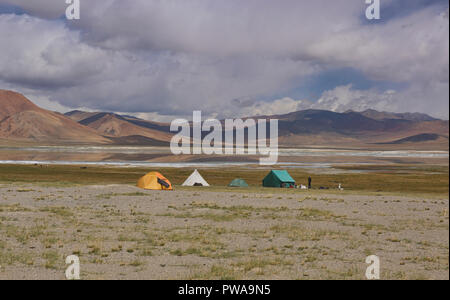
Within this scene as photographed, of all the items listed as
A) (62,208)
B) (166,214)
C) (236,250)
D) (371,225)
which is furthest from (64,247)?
(371,225)

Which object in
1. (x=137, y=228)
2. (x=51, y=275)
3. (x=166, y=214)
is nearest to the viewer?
(x=51, y=275)

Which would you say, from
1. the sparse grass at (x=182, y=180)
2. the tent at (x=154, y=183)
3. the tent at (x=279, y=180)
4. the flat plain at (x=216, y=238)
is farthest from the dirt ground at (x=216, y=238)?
the tent at (x=279, y=180)

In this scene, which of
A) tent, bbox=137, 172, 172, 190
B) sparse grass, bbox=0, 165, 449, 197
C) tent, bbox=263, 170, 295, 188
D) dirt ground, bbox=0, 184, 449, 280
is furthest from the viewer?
tent, bbox=263, 170, 295, 188

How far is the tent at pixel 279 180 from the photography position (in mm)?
48750

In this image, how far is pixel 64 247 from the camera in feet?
47.4

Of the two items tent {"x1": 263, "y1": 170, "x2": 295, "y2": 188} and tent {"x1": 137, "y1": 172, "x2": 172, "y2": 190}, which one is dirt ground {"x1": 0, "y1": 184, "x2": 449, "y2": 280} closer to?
tent {"x1": 137, "y1": 172, "x2": 172, "y2": 190}

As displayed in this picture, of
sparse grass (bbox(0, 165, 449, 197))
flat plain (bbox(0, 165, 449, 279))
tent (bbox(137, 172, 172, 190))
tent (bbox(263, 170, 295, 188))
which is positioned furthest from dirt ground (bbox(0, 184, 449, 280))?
tent (bbox(263, 170, 295, 188))

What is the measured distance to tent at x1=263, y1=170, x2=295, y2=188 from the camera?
48.8m

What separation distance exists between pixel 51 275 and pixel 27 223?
1017 cm

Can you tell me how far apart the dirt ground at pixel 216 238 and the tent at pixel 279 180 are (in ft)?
56.4

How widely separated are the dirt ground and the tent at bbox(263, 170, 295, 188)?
56.4ft

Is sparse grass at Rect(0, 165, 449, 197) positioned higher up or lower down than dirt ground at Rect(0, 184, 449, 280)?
higher up
